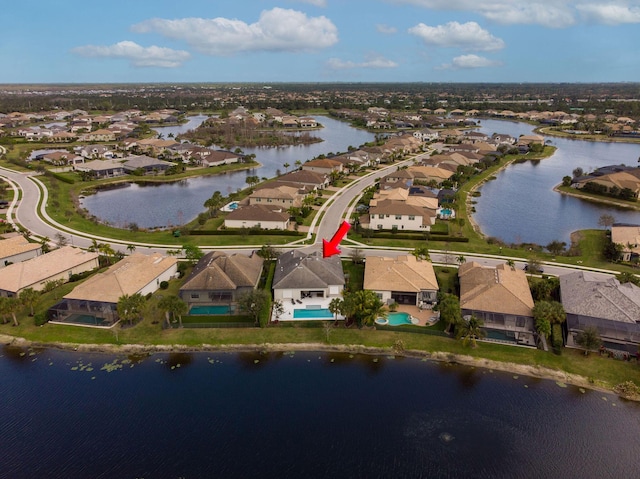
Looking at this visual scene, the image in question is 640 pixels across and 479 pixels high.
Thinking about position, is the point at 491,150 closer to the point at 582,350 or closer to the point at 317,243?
the point at 317,243

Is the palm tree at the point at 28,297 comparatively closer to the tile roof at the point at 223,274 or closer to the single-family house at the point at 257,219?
the tile roof at the point at 223,274

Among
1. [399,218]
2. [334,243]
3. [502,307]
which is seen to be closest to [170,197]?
[334,243]

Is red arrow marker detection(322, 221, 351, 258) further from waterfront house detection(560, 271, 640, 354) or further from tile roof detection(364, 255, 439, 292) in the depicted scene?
waterfront house detection(560, 271, 640, 354)

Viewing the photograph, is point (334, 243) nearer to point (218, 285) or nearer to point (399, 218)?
point (399, 218)

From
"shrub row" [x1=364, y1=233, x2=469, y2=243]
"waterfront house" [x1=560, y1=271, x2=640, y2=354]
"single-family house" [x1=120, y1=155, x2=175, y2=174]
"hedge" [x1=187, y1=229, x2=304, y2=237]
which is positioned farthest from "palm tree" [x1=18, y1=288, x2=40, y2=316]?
"single-family house" [x1=120, y1=155, x2=175, y2=174]

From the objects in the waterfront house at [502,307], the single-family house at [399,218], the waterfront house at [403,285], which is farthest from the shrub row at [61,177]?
the waterfront house at [502,307]

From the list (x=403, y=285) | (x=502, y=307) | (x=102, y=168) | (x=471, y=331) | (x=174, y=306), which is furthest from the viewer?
(x=102, y=168)
